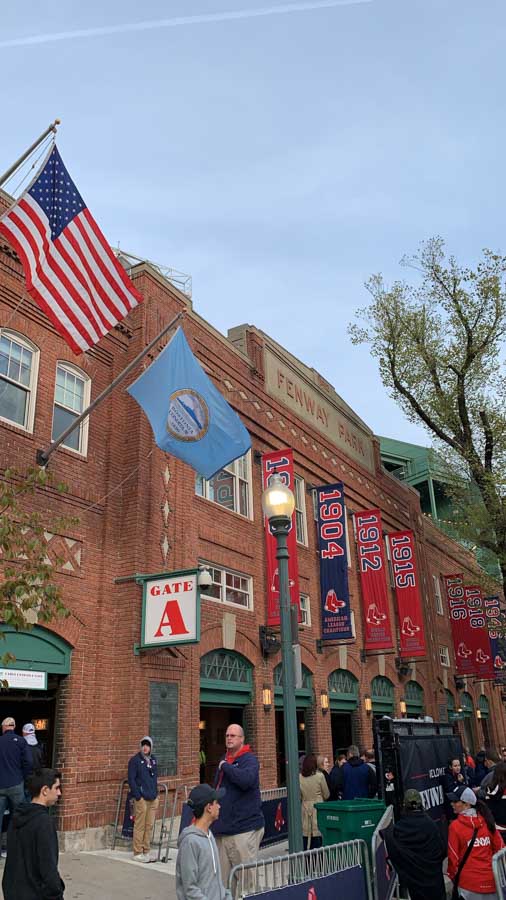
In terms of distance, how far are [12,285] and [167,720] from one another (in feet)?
27.7

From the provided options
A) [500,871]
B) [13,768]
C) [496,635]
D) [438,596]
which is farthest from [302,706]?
[496,635]

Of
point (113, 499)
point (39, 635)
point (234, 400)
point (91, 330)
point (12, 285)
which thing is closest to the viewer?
point (91, 330)

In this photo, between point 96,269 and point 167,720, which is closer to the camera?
point 96,269

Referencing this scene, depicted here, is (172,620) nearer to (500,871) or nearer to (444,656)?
(500,871)

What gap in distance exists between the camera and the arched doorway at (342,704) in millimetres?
21297

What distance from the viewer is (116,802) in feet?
40.1

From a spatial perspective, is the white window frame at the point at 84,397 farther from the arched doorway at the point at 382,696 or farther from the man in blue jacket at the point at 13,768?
the arched doorway at the point at 382,696

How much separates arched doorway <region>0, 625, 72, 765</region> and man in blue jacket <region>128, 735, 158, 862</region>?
1.53 m

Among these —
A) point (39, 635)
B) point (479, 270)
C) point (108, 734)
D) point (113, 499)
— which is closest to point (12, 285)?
point (113, 499)

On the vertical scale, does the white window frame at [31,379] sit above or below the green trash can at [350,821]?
above

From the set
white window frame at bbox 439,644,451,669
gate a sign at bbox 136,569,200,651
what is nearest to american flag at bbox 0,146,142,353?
gate a sign at bbox 136,569,200,651

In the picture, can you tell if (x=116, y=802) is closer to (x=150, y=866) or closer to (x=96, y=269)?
(x=150, y=866)

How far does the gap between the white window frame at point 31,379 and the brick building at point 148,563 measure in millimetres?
26

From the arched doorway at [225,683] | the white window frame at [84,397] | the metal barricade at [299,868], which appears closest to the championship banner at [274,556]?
the arched doorway at [225,683]
